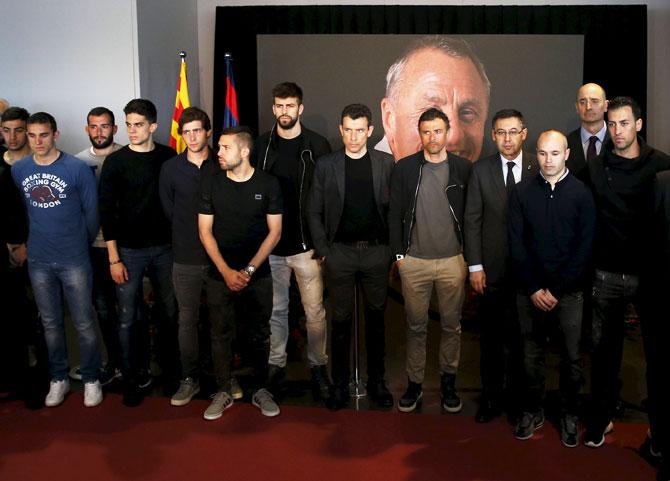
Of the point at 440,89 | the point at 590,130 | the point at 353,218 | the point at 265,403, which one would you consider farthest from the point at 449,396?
the point at 440,89

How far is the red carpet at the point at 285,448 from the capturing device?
2.97 meters

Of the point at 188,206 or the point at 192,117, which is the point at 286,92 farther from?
the point at 188,206

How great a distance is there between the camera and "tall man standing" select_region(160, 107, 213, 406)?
350 centimetres

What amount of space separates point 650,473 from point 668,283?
0.90 metres

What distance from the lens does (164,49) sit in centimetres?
565

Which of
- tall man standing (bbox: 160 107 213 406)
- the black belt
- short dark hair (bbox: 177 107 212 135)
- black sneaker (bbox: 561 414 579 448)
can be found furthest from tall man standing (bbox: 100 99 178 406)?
black sneaker (bbox: 561 414 579 448)

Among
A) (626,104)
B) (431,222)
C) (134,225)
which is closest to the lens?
(626,104)

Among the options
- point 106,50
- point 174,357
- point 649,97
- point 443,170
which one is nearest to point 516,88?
point 649,97

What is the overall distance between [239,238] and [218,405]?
3.00 feet

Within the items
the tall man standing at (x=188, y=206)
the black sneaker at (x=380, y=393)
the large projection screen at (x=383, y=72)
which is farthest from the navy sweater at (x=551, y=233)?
the large projection screen at (x=383, y=72)

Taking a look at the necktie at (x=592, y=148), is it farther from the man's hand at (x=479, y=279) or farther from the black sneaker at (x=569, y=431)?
the black sneaker at (x=569, y=431)

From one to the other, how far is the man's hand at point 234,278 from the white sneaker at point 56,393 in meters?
1.19

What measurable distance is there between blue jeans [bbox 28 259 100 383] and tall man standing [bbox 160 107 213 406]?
52 cm

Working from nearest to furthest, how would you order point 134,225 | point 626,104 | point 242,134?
point 626,104 < point 242,134 < point 134,225
